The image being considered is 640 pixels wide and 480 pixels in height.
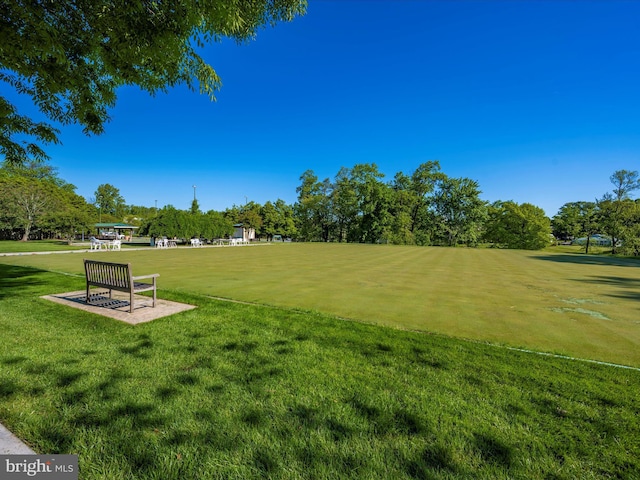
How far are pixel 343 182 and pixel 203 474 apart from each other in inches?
2354

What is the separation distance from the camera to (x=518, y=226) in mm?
48406

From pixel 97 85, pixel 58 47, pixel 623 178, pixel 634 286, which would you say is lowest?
pixel 634 286

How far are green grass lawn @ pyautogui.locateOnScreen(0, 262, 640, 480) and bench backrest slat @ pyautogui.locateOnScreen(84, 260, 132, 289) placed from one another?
117 centimetres

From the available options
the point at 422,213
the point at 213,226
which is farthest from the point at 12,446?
the point at 422,213

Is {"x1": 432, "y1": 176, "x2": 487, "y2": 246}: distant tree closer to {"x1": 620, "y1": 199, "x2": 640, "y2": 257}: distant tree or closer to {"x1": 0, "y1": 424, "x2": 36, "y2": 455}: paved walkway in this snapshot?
{"x1": 620, "y1": 199, "x2": 640, "y2": 257}: distant tree

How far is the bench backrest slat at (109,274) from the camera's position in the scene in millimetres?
5367

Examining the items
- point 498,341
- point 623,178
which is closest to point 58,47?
point 498,341

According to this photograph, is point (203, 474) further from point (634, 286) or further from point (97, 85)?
point (634, 286)

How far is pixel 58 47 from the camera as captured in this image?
3561 mm

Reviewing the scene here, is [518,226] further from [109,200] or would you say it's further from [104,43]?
[109,200]

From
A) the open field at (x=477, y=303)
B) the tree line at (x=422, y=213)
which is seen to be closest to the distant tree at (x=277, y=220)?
the tree line at (x=422, y=213)

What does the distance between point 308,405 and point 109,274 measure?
534 centimetres

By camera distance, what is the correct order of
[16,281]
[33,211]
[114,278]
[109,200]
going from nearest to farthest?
[114,278] → [16,281] → [33,211] → [109,200]

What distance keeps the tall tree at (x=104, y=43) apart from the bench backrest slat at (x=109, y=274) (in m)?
3.07
